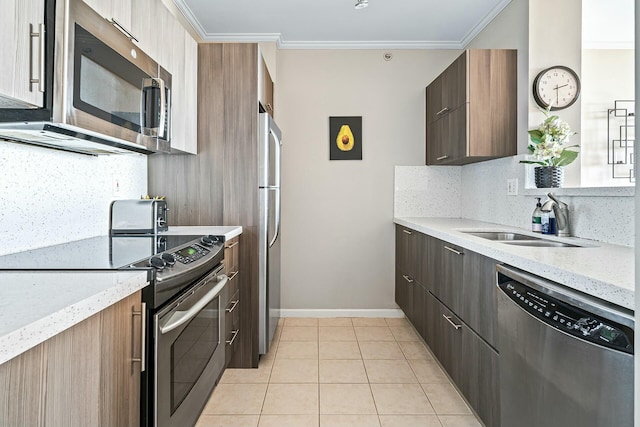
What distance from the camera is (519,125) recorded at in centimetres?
281

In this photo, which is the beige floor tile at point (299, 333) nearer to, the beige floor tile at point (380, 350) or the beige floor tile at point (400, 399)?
the beige floor tile at point (380, 350)

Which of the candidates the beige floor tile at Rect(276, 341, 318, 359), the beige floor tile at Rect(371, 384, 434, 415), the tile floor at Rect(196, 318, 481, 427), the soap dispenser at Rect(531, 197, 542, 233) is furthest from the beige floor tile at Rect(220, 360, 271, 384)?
the soap dispenser at Rect(531, 197, 542, 233)

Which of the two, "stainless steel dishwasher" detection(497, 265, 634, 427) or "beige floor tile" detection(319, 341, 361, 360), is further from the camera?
"beige floor tile" detection(319, 341, 361, 360)

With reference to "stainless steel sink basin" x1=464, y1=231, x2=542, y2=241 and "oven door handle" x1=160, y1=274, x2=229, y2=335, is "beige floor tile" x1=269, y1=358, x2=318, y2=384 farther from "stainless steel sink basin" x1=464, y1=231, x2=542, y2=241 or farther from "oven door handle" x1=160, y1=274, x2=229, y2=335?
"stainless steel sink basin" x1=464, y1=231, x2=542, y2=241

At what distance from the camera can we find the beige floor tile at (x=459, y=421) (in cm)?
211

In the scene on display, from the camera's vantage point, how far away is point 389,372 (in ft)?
9.04

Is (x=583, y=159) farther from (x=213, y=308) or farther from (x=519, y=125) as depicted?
(x=213, y=308)

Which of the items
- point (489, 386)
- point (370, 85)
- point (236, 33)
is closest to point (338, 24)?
point (370, 85)

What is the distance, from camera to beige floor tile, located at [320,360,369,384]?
263cm

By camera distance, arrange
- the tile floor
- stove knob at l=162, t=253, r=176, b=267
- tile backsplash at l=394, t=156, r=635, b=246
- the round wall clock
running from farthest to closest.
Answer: the round wall clock
the tile floor
tile backsplash at l=394, t=156, r=635, b=246
stove knob at l=162, t=253, r=176, b=267

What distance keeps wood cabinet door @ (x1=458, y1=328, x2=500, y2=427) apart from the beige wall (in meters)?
1.91

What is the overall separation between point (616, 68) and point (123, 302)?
297 centimetres

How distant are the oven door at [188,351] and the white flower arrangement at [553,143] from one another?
1.94 metres

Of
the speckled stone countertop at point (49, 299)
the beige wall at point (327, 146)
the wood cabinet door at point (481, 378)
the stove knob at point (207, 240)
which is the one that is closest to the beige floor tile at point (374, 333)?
the beige wall at point (327, 146)
